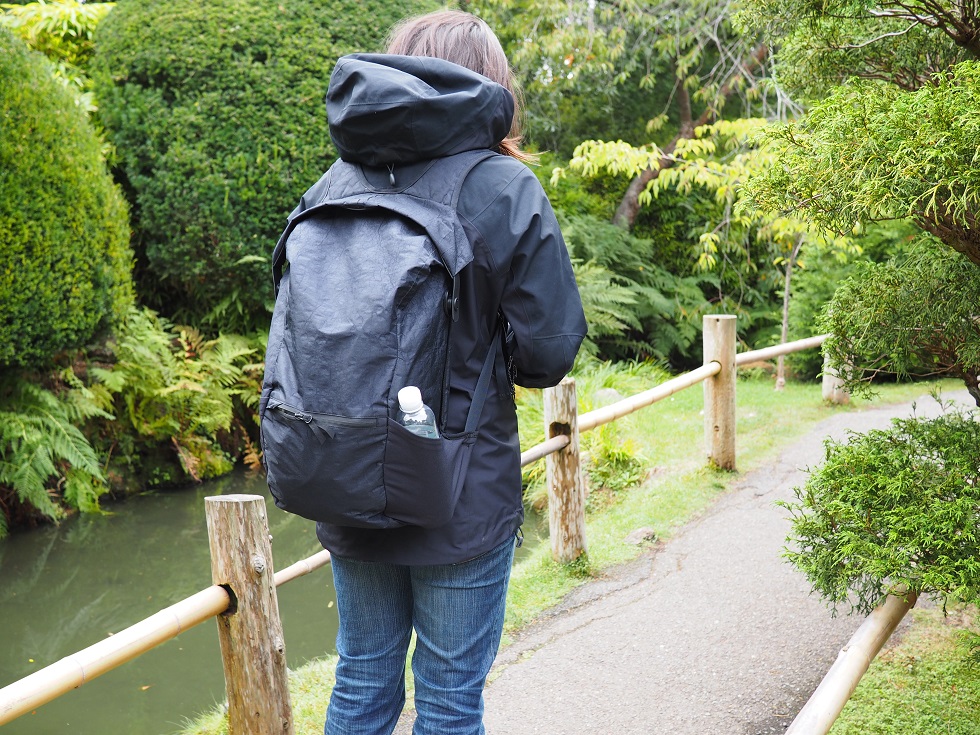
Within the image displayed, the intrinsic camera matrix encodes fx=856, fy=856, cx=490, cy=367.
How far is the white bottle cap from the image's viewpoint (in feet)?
5.16

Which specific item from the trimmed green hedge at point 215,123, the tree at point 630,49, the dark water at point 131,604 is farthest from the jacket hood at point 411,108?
the tree at point 630,49

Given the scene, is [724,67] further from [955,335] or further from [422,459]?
[422,459]

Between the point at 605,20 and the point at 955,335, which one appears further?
the point at 605,20

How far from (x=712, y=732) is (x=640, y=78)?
9674 mm

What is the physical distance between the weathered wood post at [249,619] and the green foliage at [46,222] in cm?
347

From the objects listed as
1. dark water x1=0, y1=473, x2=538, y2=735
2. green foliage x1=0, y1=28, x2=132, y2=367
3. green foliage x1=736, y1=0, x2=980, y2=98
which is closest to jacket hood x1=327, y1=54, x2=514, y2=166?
green foliage x1=736, y1=0, x2=980, y2=98

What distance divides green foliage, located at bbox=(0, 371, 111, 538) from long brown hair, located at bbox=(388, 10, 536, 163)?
4366mm

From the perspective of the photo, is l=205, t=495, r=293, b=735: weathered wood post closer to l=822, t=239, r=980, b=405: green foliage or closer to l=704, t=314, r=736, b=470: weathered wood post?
l=822, t=239, r=980, b=405: green foliage

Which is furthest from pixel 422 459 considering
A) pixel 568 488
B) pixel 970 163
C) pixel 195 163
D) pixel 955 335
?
pixel 195 163

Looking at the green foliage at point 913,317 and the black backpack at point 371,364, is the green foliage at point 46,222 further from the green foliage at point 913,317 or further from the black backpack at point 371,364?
the green foliage at point 913,317

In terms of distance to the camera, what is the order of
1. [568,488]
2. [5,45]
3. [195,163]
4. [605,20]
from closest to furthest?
[568,488]
[5,45]
[195,163]
[605,20]

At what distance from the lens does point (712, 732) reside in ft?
9.46

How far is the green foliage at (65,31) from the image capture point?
6.76 meters

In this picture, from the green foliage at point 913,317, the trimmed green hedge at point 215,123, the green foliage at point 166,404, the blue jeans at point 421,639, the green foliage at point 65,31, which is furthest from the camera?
the green foliage at point 65,31
